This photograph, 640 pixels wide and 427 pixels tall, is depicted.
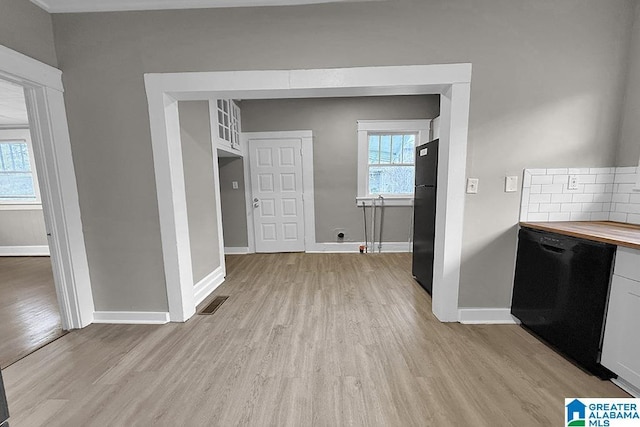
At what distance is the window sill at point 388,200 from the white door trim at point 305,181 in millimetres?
823

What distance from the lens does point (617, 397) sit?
1.46 metres

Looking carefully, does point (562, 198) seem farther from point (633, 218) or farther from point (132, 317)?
point (132, 317)

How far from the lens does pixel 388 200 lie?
4.39m

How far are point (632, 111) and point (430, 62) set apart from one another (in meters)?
1.53

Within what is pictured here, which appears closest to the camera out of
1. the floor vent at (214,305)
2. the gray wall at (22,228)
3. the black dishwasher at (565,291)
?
the black dishwasher at (565,291)

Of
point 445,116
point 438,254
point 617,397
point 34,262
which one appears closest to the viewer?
point 617,397

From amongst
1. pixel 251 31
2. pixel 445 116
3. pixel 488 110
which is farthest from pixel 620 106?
pixel 251 31

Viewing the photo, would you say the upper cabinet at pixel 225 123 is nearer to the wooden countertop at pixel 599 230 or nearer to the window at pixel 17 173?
the wooden countertop at pixel 599 230

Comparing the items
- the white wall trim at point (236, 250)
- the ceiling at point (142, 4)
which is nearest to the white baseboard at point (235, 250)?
the white wall trim at point (236, 250)

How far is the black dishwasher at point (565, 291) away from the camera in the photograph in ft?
5.10

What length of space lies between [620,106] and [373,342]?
2600 millimetres

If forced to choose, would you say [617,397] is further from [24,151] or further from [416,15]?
[24,151]

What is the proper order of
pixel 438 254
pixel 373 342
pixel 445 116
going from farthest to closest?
1. pixel 438 254
2. pixel 445 116
3. pixel 373 342

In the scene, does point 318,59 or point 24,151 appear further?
point 24,151
